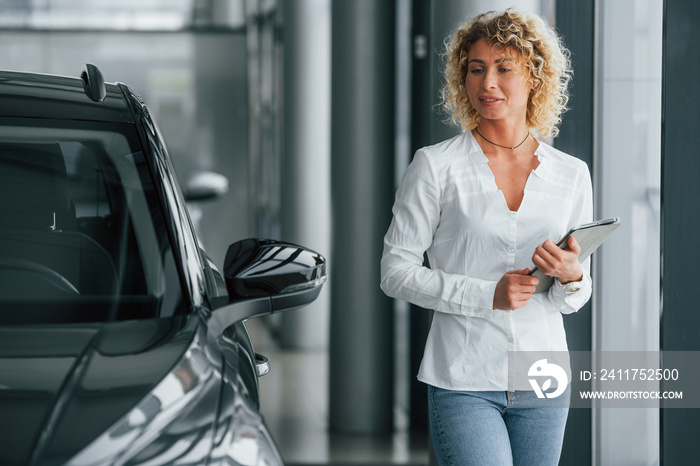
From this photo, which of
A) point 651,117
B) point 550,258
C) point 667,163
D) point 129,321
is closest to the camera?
point 129,321

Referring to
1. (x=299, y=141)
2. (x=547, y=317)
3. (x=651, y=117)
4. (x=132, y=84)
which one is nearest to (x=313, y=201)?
(x=299, y=141)

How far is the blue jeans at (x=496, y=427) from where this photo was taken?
1.97 metres

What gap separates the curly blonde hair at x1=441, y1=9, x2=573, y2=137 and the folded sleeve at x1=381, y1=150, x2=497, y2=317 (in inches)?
9.4

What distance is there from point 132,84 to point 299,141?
3.06 metres

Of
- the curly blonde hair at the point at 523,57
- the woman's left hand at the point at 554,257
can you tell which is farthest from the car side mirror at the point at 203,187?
the woman's left hand at the point at 554,257

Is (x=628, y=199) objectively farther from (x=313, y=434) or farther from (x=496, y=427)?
(x=313, y=434)

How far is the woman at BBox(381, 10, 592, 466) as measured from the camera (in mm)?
2025

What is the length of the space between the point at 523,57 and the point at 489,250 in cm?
45

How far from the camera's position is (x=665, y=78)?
2709 millimetres

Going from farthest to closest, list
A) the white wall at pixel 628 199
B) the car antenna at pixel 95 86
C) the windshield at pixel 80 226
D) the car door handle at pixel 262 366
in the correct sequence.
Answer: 1. the white wall at pixel 628 199
2. the car door handle at pixel 262 366
3. the car antenna at pixel 95 86
4. the windshield at pixel 80 226

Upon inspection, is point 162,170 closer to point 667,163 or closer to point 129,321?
point 129,321

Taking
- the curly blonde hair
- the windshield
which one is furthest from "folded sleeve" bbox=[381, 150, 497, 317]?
the windshield

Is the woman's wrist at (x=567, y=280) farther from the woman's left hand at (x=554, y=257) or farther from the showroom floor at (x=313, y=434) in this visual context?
the showroom floor at (x=313, y=434)

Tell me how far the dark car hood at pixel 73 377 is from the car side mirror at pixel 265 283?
130 millimetres
